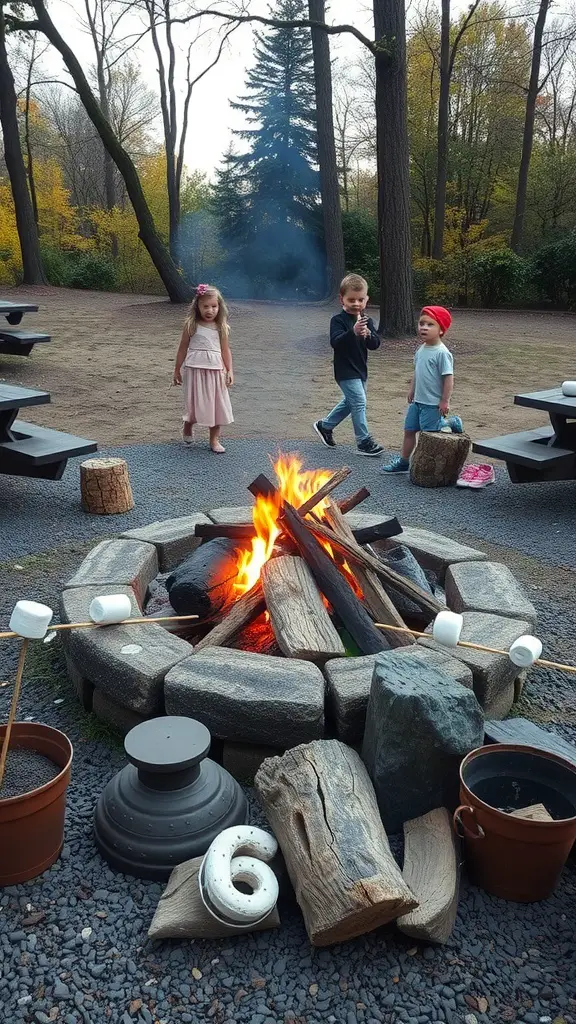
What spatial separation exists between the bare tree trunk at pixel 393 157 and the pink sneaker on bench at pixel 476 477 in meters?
8.21

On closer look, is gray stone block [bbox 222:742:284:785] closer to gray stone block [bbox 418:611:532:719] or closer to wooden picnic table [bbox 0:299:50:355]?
gray stone block [bbox 418:611:532:719]

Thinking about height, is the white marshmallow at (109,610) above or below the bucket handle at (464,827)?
above

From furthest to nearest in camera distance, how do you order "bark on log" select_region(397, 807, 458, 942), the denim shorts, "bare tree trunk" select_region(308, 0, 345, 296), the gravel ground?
"bare tree trunk" select_region(308, 0, 345, 296)
the denim shorts
"bark on log" select_region(397, 807, 458, 942)
the gravel ground

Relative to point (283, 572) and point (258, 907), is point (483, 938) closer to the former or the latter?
point (258, 907)

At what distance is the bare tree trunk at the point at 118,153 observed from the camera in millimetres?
15594

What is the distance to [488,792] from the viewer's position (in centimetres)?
221

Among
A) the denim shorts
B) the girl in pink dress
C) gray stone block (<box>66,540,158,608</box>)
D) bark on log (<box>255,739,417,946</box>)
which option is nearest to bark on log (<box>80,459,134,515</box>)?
gray stone block (<box>66,540,158,608</box>)

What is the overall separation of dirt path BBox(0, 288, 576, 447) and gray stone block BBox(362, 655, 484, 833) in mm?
5483

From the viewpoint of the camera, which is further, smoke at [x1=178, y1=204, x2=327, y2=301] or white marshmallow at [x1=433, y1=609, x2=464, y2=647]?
smoke at [x1=178, y1=204, x2=327, y2=301]

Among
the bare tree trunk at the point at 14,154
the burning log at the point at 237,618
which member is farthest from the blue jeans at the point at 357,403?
the bare tree trunk at the point at 14,154

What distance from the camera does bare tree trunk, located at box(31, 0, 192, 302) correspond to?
51.2ft

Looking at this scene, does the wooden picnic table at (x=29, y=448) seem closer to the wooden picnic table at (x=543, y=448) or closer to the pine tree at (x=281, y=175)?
the wooden picnic table at (x=543, y=448)

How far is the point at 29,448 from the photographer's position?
5172mm

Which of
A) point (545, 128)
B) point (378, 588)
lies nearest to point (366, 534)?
point (378, 588)
